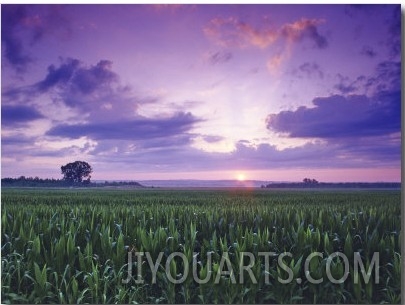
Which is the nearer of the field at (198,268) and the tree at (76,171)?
the field at (198,268)

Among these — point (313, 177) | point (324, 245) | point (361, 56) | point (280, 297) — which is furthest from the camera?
point (313, 177)

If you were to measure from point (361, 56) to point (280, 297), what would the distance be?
293 centimetres

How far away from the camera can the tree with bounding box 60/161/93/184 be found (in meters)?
5.64

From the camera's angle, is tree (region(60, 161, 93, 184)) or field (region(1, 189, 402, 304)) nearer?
field (region(1, 189, 402, 304))

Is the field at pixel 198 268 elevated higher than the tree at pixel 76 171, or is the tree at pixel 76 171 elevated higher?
the tree at pixel 76 171

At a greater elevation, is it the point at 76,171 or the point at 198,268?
the point at 76,171

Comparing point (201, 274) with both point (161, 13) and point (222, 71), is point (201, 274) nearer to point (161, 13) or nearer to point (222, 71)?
point (222, 71)

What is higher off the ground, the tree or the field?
the tree

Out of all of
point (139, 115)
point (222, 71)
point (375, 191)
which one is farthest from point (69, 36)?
point (375, 191)

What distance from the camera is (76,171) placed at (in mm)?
5934

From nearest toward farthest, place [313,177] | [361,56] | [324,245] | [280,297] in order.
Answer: [280,297] < [324,245] < [361,56] < [313,177]

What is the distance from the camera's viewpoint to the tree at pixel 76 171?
564cm

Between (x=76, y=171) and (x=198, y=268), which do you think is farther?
(x=76, y=171)

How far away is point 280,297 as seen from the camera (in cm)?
458
